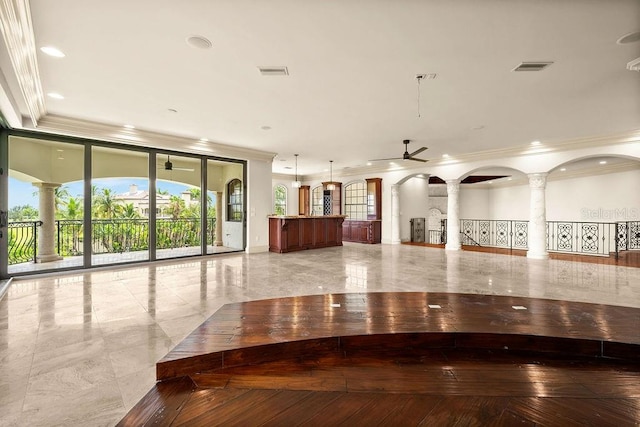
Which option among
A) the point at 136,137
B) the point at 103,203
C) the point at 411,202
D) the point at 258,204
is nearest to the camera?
the point at 136,137

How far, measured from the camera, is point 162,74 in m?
3.58

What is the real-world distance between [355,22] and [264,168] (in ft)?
20.5

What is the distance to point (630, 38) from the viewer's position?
9.07ft

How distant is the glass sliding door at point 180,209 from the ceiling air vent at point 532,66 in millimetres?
7848

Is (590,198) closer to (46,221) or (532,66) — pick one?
(532,66)

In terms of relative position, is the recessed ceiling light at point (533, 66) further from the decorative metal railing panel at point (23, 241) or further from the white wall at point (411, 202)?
the decorative metal railing panel at point (23, 241)

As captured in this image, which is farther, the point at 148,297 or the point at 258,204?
the point at 258,204

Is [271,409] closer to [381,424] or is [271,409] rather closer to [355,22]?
[381,424]

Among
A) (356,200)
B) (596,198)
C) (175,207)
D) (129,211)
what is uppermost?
(356,200)

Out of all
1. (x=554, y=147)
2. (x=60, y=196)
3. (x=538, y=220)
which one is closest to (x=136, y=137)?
(x=60, y=196)

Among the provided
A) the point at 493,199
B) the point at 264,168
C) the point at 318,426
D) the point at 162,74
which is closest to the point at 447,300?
the point at 318,426

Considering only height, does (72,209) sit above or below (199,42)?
below

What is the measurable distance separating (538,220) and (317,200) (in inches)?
325

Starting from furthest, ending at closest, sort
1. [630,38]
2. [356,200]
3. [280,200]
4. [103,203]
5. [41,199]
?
1. [280,200]
2. [356,200]
3. [103,203]
4. [41,199]
5. [630,38]
